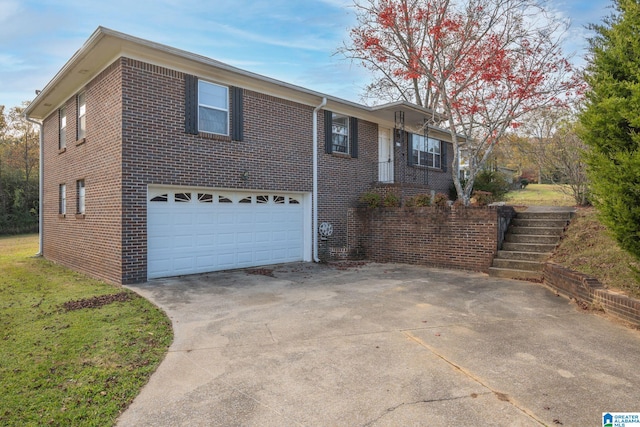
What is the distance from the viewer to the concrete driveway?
2904 millimetres

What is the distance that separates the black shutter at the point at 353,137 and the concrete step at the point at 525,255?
5704 mm

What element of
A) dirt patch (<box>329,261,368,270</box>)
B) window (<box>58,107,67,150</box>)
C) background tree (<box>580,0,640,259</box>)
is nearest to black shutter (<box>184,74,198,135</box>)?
dirt patch (<box>329,261,368,270</box>)

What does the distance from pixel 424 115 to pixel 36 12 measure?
1203cm

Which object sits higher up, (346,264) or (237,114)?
(237,114)

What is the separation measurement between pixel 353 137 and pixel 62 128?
9381 mm

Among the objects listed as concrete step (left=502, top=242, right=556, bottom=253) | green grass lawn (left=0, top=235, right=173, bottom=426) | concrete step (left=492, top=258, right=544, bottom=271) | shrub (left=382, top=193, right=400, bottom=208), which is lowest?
green grass lawn (left=0, top=235, right=173, bottom=426)

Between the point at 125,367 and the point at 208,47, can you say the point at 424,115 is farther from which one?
the point at 125,367

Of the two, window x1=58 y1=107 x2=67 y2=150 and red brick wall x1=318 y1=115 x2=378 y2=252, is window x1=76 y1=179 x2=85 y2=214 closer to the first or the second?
window x1=58 y1=107 x2=67 y2=150

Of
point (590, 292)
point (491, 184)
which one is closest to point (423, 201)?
point (590, 292)

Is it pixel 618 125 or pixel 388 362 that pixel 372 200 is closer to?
pixel 618 125

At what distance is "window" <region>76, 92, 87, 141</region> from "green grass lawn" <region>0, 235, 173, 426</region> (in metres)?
4.58

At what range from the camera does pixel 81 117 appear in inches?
400

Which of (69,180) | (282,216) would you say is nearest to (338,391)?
(282,216)

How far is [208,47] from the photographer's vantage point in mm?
10750
